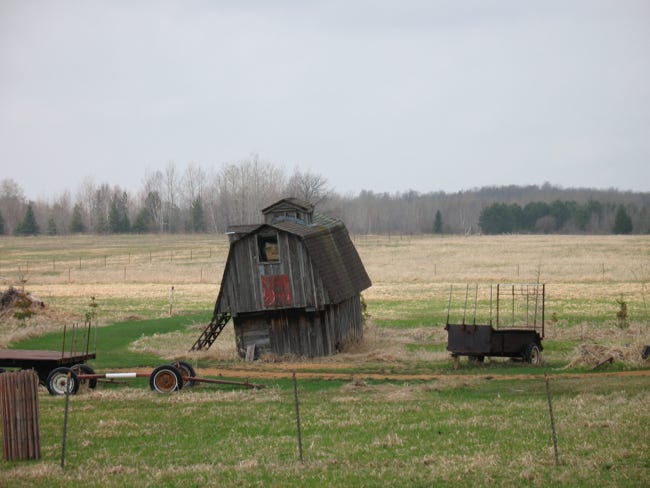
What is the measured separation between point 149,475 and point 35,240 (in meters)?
147

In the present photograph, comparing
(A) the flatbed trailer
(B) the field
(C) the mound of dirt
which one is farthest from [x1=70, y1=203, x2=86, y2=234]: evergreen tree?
(A) the flatbed trailer

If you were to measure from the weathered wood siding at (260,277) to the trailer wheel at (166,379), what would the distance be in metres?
9.69

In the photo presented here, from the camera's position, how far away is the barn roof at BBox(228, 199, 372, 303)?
33594 mm

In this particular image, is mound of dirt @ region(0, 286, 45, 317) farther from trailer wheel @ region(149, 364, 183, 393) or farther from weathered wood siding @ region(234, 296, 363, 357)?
trailer wheel @ region(149, 364, 183, 393)

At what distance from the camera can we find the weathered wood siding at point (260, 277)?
1310 inches

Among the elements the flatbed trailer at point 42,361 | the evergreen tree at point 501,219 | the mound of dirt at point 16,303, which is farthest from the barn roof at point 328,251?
the evergreen tree at point 501,219

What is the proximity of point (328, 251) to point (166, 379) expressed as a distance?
12721mm

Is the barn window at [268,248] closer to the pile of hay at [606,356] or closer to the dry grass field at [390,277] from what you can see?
the dry grass field at [390,277]

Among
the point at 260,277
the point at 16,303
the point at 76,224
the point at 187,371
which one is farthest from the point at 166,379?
the point at 76,224

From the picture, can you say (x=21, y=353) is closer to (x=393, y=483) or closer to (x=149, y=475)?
(x=149, y=475)

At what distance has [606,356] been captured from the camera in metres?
26.8

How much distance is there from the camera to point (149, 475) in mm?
14180

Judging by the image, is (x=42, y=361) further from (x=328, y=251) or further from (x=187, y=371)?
(x=328, y=251)

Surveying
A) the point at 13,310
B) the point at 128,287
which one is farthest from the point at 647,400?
the point at 128,287
